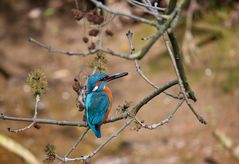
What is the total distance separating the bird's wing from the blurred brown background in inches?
87.9

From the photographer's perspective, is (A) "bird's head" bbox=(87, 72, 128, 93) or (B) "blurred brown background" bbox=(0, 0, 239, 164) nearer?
(A) "bird's head" bbox=(87, 72, 128, 93)

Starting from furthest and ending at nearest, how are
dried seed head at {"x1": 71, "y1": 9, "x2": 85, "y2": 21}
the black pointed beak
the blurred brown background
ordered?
the blurred brown background, dried seed head at {"x1": 71, "y1": 9, "x2": 85, "y2": 21}, the black pointed beak

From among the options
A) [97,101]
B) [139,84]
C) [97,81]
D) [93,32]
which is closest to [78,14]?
[93,32]

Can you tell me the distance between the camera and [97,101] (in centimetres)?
334

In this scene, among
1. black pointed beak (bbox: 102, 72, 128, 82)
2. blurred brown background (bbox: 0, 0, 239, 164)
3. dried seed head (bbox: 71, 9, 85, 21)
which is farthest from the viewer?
blurred brown background (bbox: 0, 0, 239, 164)

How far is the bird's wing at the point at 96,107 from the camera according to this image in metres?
3.27

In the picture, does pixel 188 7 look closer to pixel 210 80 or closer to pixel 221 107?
pixel 210 80

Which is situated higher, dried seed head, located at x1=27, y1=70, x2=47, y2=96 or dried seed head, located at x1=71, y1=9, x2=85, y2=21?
dried seed head, located at x1=71, y1=9, x2=85, y2=21

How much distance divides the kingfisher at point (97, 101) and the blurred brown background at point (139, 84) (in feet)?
7.33

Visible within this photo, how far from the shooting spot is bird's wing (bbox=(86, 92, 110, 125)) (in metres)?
3.27

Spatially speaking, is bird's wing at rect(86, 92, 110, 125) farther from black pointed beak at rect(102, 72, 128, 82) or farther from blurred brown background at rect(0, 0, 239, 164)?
blurred brown background at rect(0, 0, 239, 164)

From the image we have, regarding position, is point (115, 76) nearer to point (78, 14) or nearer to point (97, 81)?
point (97, 81)

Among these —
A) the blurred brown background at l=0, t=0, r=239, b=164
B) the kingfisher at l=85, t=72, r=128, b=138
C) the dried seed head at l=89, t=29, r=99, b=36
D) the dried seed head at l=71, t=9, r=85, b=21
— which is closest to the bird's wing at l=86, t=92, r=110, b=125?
the kingfisher at l=85, t=72, r=128, b=138

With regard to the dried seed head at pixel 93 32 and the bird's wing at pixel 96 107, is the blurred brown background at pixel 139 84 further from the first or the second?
the dried seed head at pixel 93 32
